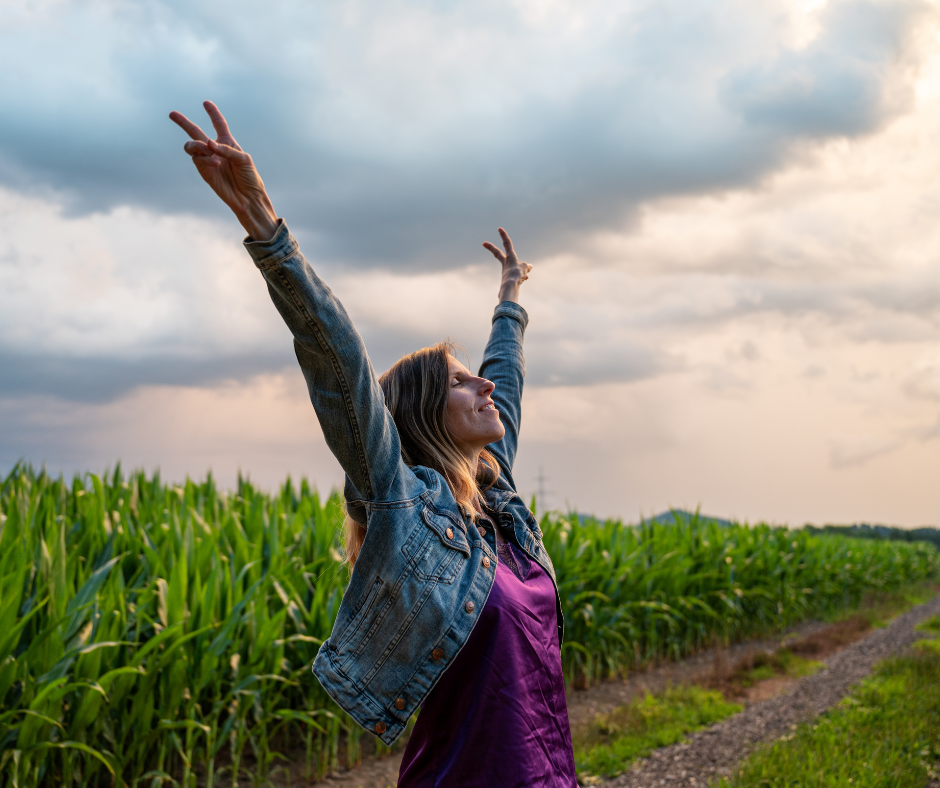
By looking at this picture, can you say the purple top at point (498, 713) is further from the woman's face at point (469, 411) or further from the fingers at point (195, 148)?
the fingers at point (195, 148)

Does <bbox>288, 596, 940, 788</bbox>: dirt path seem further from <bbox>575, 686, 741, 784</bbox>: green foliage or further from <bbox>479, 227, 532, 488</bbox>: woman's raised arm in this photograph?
<bbox>479, 227, 532, 488</bbox>: woman's raised arm

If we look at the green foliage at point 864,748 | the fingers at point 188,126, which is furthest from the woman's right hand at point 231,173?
the green foliage at point 864,748

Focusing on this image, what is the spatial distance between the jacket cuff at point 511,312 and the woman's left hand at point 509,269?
0.13 ft

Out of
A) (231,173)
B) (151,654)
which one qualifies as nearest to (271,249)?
(231,173)

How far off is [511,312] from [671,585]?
623 centimetres

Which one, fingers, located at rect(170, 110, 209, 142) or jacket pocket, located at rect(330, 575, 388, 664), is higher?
fingers, located at rect(170, 110, 209, 142)

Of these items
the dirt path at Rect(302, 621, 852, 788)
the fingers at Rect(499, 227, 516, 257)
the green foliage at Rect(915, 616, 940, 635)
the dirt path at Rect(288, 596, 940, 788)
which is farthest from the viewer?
the green foliage at Rect(915, 616, 940, 635)

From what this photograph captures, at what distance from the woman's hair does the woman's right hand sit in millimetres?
596

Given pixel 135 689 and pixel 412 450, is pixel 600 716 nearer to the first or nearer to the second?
pixel 135 689

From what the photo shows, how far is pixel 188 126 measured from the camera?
1.44m

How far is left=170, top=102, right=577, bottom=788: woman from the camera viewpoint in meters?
1.50

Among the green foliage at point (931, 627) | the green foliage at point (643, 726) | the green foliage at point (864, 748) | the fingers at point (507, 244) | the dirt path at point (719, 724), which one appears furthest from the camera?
the green foliage at point (931, 627)

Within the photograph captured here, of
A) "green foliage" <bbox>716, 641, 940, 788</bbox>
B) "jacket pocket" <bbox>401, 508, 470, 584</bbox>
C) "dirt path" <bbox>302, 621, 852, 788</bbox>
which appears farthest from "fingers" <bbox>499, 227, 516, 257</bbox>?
"green foliage" <bbox>716, 641, 940, 788</bbox>

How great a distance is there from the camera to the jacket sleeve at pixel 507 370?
8.40ft
